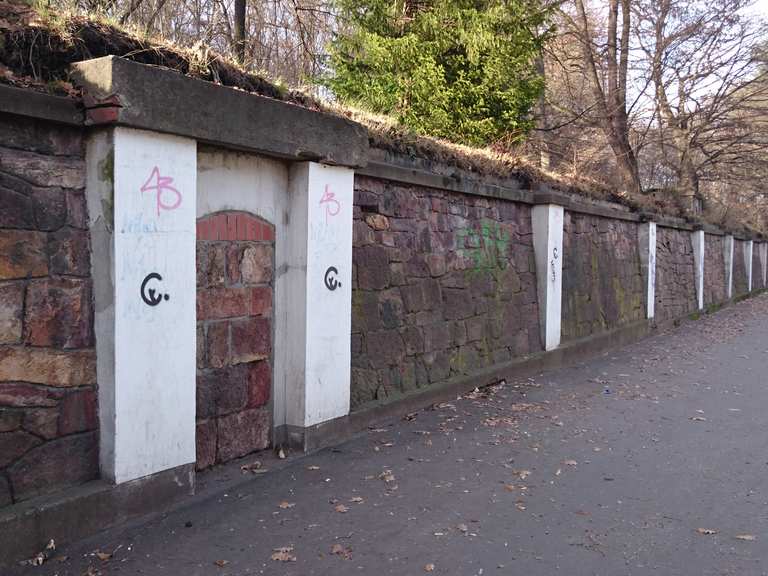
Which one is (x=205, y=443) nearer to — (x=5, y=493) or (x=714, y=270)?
(x=5, y=493)

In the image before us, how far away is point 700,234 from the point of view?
17094mm

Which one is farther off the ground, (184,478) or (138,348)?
(138,348)

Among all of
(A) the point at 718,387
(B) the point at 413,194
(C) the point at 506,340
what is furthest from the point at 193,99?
(A) the point at 718,387

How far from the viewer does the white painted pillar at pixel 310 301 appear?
4918mm

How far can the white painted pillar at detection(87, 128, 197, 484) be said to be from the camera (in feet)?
11.5

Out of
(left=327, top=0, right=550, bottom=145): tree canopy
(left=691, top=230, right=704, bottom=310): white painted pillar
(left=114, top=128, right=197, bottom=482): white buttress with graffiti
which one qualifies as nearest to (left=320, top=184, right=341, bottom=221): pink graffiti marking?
(left=114, top=128, right=197, bottom=482): white buttress with graffiti

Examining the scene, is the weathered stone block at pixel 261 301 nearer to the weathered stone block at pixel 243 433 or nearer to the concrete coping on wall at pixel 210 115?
the weathered stone block at pixel 243 433

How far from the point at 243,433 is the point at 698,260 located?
15.4 meters

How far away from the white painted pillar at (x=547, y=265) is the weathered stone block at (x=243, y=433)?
198 inches

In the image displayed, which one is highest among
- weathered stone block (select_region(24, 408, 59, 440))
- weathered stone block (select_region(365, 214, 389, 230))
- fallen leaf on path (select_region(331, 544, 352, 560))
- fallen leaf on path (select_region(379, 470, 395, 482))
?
weathered stone block (select_region(365, 214, 389, 230))

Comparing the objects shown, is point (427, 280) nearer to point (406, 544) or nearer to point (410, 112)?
point (406, 544)

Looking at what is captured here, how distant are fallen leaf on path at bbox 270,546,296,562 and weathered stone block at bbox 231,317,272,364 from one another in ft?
4.65

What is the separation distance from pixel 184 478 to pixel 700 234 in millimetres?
16074

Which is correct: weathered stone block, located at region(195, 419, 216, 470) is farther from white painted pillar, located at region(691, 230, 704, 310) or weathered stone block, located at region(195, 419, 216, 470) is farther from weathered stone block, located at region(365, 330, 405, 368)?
white painted pillar, located at region(691, 230, 704, 310)
